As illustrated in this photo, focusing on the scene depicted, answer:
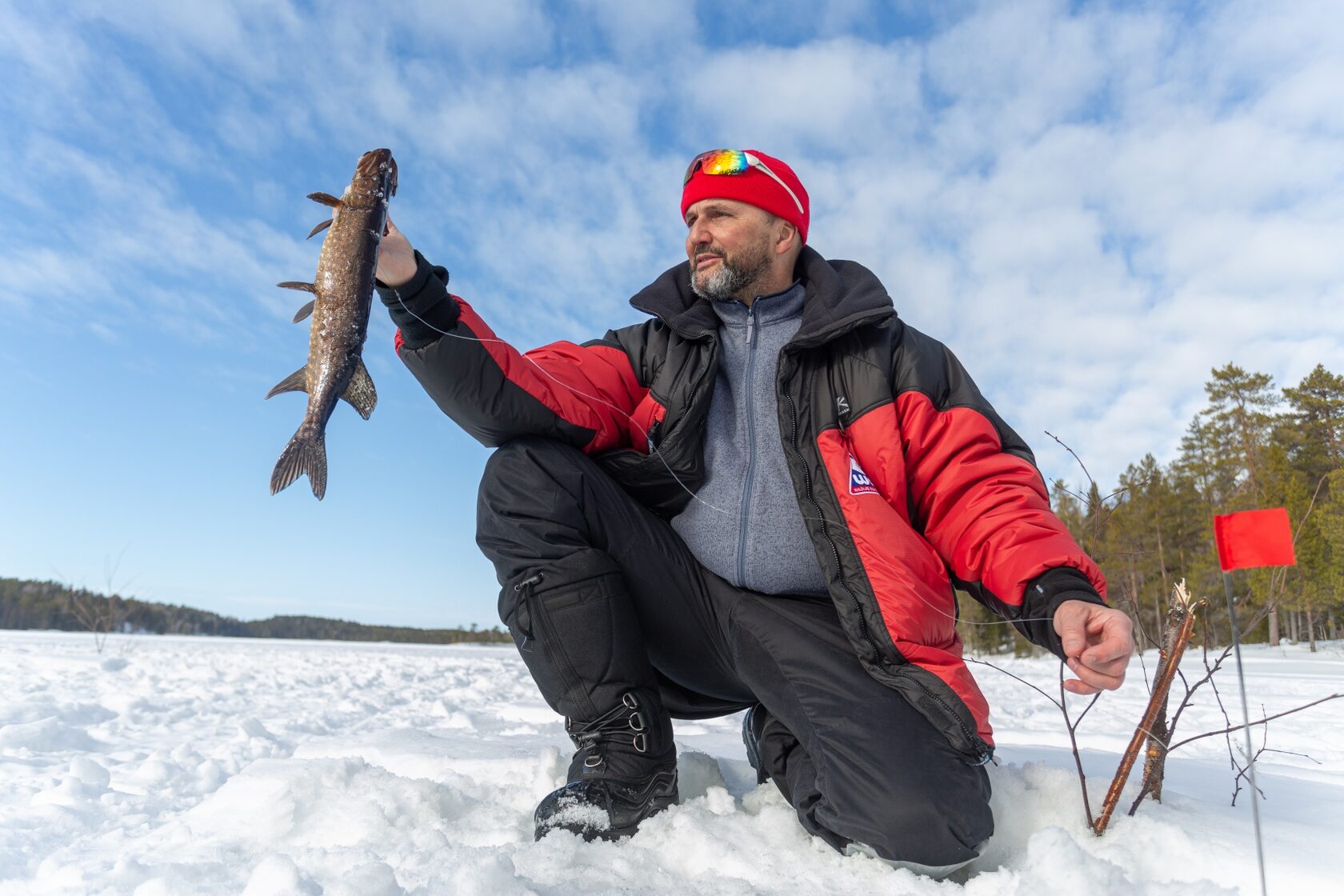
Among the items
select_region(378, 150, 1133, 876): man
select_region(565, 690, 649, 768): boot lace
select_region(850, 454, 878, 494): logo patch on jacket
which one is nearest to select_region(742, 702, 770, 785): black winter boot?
select_region(378, 150, 1133, 876): man

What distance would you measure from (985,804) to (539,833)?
1.11 meters

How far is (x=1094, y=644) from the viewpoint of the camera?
→ 1.73 m

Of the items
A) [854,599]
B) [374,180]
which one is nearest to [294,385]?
[374,180]

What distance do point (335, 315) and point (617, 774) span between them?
145 cm

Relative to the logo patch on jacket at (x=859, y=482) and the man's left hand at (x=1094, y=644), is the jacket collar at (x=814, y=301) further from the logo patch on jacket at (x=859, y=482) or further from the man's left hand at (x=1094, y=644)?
the man's left hand at (x=1094, y=644)

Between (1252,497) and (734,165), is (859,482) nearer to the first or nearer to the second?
(734,165)

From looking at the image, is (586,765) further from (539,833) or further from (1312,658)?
(1312,658)

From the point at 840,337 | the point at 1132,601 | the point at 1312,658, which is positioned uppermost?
the point at 840,337

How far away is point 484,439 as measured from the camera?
8.47 ft

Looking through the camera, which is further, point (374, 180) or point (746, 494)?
point (746, 494)

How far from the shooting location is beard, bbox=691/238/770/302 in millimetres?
2830

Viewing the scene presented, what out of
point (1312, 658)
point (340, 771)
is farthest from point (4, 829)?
point (1312, 658)

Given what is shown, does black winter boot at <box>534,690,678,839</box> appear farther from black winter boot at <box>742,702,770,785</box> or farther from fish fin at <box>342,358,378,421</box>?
fish fin at <box>342,358,378,421</box>

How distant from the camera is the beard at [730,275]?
283 cm
